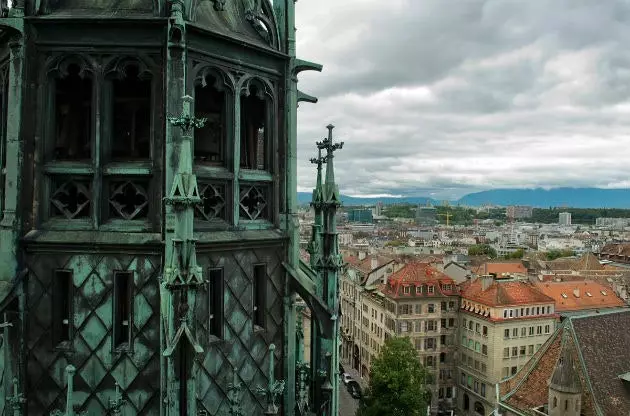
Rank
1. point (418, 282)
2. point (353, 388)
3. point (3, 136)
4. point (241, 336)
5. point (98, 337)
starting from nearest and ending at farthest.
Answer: point (98, 337) < point (3, 136) < point (241, 336) < point (418, 282) < point (353, 388)

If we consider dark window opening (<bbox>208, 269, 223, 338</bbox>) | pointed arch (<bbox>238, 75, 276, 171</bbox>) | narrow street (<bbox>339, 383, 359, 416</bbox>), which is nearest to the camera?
dark window opening (<bbox>208, 269, 223, 338</bbox>)

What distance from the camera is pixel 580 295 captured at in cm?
8944

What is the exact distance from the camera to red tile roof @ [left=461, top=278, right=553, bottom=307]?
7581cm

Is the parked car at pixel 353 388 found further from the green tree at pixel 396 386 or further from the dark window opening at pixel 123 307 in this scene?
the dark window opening at pixel 123 307

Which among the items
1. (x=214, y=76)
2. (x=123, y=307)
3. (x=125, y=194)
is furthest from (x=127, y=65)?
(x=123, y=307)

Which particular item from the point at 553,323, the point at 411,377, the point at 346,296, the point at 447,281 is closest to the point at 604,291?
the point at 553,323

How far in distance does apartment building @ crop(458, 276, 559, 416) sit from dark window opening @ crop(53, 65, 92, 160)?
231 feet

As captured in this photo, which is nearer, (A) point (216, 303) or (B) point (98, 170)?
(B) point (98, 170)

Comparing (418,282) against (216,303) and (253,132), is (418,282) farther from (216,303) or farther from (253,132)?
(216,303)

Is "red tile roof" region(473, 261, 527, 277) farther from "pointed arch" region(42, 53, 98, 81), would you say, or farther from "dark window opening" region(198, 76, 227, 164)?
"pointed arch" region(42, 53, 98, 81)

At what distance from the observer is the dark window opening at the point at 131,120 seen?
33.0ft

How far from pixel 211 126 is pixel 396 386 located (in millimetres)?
50090

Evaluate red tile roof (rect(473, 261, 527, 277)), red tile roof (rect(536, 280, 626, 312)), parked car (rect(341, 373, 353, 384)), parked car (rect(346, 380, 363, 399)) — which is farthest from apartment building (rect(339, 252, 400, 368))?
red tile roof (rect(536, 280, 626, 312))

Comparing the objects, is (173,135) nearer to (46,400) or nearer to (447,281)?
(46,400)
